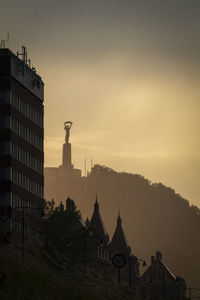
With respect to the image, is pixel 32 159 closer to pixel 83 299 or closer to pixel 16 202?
pixel 16 202

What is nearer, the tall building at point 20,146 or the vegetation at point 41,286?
the vegetation at point 41,286

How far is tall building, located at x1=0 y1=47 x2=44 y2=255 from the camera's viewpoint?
13488 centimetres

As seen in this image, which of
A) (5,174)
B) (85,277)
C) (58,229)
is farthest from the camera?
(58,229)

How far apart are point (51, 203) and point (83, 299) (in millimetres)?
106258

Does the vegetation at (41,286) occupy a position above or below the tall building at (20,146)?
below

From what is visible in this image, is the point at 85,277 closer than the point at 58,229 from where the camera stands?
Yes

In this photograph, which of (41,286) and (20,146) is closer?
(41,286)

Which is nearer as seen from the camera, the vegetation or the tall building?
the vegetation

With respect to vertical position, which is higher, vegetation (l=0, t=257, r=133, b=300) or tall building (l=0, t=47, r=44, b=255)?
tall building (l=0, t=47, r=44, b=255)

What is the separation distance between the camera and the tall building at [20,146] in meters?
135

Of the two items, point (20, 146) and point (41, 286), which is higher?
point (20, 146)

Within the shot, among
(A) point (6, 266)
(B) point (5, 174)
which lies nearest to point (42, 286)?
(A) point (6, 266)

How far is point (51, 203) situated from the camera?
569 feet

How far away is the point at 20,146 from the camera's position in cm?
13900
